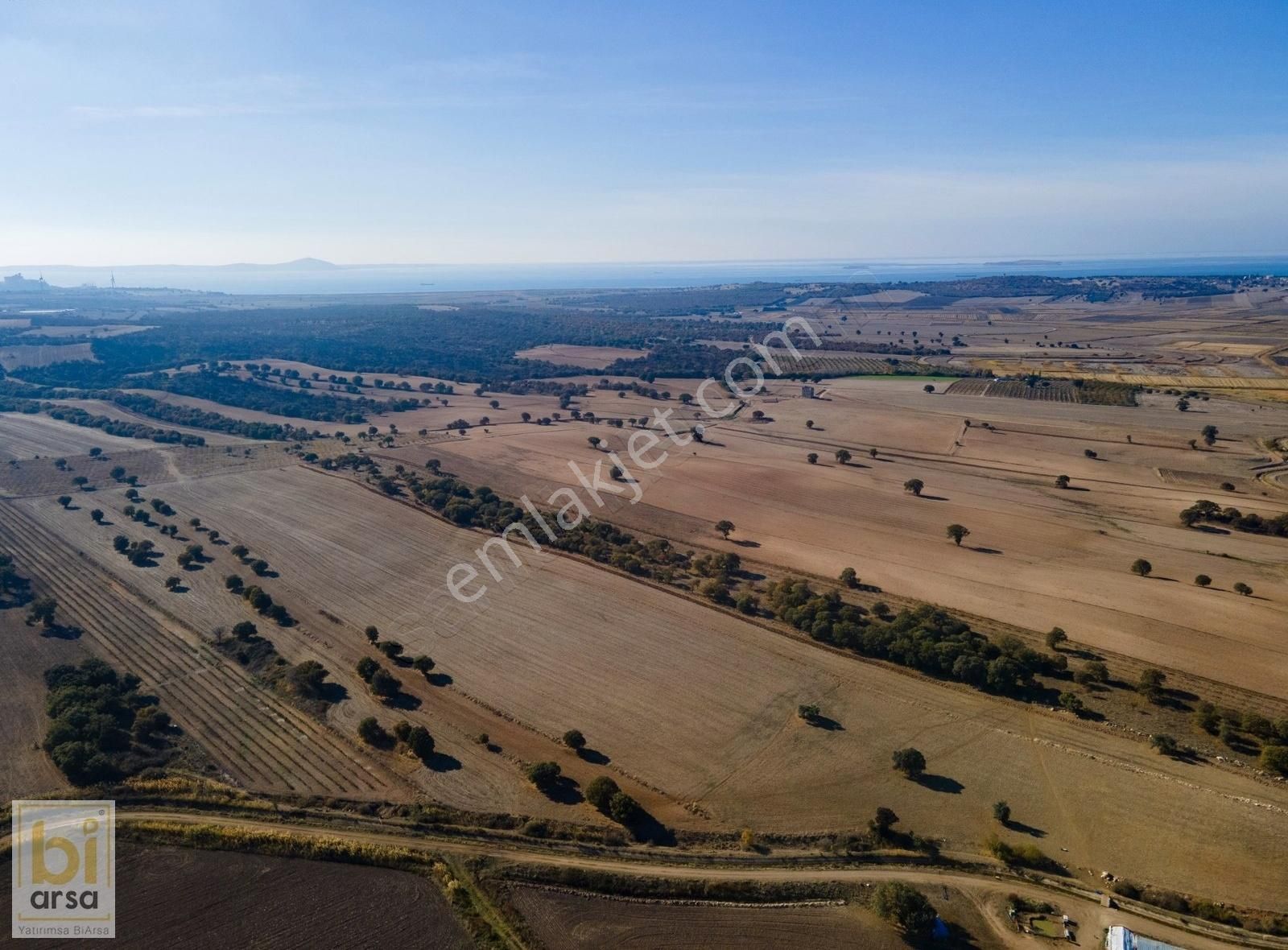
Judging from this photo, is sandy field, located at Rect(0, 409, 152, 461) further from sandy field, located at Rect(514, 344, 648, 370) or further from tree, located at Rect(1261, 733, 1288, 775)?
tree, located at Rect(1261, 733, 1288, 775)

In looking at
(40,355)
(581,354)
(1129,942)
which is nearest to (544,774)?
(1129,942)

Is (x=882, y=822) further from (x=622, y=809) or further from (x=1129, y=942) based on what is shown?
(x=622, y=809)

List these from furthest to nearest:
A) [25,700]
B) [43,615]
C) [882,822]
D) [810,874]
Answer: [43,615]
[25,700]
[882,822]
[810,874]

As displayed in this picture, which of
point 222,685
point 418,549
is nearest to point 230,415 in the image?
point 418,549

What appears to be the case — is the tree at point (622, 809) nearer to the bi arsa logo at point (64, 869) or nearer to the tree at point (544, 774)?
the tree at point (544, 774)

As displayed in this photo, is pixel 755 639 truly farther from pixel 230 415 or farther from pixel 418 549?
pixel 230 415

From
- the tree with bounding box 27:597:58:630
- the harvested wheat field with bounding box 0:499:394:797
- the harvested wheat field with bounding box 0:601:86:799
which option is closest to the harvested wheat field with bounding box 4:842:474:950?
the harvested wheat field with bounding box 0:499:394:797
